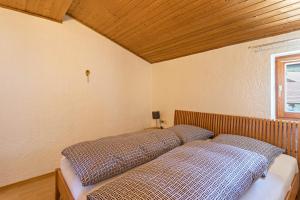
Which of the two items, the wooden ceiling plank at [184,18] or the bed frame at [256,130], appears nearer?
the bed frame at [256,130]

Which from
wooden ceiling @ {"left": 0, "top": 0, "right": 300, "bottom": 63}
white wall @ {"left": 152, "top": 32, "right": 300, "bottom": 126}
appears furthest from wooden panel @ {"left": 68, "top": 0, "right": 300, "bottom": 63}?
white wall @ {"left": 152, "top": 32, "right": 300, "bottom": 126}

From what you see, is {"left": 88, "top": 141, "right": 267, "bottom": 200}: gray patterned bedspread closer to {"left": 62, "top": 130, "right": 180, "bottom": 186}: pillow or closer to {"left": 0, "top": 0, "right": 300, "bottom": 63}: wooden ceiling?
{"left": 62, "top": 130, "right": 180, "bottom": 186}: pillow

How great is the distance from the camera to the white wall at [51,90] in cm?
234

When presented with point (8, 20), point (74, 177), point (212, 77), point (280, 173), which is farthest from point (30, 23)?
point (280, 173)

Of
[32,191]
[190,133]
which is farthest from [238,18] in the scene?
[32,191]

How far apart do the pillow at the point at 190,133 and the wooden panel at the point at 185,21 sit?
136 centimetres

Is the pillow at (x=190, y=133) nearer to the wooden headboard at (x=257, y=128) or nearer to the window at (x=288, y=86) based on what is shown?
the wooden headboard at (x=257, y=128)

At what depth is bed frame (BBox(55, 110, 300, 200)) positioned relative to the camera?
1730 mm

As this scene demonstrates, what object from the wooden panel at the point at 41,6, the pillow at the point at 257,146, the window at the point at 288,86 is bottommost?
the pillow at the point at 257,146

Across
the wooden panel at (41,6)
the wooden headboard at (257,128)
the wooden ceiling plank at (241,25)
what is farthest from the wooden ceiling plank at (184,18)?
the wooden headboard at (257,128)

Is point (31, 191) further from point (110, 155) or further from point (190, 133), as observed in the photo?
point (190, 133)

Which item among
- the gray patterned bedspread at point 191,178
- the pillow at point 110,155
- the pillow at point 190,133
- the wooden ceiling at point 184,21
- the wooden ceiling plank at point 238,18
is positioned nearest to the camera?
the gray patterned bedspread at point 191,178

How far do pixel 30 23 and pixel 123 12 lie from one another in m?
1.40

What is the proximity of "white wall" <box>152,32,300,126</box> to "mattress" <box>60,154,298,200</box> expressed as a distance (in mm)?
759
